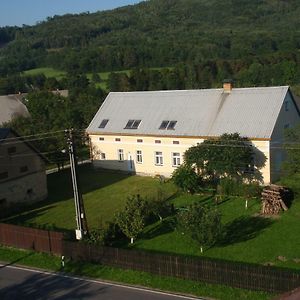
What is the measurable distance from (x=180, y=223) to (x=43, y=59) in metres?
126

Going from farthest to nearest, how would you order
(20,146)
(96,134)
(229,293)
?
1. (96,134)
2. (20,146)
3. (229,293)

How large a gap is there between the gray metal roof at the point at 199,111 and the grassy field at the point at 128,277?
54.1 feet

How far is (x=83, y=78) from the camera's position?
4033 inches

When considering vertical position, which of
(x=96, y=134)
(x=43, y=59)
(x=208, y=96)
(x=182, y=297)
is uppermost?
(x=43, y=59)

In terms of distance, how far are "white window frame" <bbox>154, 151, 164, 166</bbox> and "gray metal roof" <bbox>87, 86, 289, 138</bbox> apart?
1.69 m

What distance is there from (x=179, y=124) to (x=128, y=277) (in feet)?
63.5

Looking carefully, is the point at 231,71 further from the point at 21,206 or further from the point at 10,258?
the point at 10,258

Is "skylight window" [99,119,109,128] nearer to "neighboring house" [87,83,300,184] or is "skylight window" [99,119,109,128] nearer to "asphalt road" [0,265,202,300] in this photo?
"neighboring house" [87,83,300,184]

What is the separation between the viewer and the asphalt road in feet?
66.5

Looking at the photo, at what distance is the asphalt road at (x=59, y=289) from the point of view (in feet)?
66.5

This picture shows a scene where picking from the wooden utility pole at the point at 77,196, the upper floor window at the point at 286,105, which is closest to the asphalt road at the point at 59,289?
the wooden utility pole at the point at 77,196

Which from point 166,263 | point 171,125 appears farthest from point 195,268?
point 171,125

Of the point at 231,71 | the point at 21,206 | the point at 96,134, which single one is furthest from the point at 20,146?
the point at 231,71

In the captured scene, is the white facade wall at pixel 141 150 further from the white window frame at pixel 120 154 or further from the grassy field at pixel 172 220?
the grassy field at pixel 172 220
